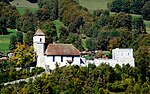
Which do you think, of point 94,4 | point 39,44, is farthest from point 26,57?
point 94,4

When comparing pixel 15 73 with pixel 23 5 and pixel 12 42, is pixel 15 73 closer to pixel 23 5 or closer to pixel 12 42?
pixel 12 42

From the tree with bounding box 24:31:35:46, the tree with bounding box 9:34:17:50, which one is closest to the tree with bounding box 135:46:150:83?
the tree with bounding box 24:31:35:46

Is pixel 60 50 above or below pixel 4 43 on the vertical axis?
Answer: above

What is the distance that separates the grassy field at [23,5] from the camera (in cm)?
14712

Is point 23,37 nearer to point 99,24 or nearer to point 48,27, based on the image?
point 48,27

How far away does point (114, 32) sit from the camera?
123 meters

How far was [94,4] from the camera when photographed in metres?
157

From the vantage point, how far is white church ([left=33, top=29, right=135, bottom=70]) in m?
82.3

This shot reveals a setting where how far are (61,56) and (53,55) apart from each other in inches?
46.6

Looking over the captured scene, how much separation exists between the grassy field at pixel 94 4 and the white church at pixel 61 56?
67.5 m

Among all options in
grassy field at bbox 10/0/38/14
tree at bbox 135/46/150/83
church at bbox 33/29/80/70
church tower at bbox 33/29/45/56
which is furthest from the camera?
grassy field at bbox 10/0/38/14

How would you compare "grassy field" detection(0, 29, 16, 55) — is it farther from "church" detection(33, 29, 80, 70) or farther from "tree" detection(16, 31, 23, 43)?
"church" detection(33, 29, 80, 70)

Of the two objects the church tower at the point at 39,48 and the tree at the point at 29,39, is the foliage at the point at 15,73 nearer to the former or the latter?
the church tower at the point at 39,48

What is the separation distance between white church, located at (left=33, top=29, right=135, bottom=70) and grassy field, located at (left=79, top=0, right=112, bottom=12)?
67474 mm
